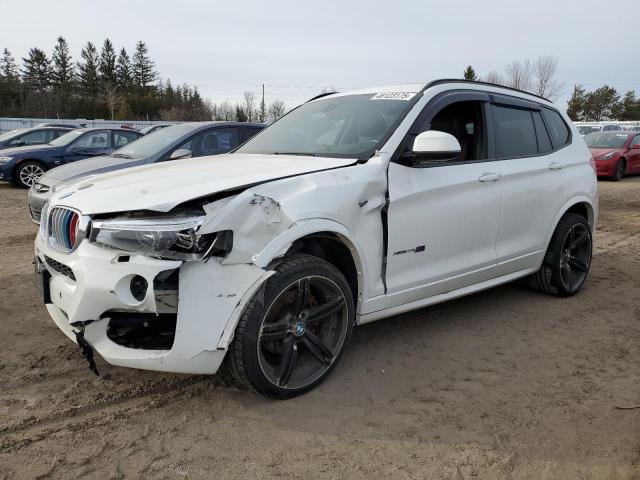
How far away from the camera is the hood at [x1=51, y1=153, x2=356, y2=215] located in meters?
2.53

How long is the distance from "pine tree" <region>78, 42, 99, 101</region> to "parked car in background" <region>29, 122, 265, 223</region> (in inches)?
2615

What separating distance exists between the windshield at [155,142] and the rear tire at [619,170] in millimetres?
14223

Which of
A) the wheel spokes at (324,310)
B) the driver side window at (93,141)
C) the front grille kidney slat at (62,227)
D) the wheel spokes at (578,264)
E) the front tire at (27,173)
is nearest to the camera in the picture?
the front grille kidney slat at (62,227)

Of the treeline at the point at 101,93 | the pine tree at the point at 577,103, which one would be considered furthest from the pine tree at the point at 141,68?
the pine tree at the point at 577,103

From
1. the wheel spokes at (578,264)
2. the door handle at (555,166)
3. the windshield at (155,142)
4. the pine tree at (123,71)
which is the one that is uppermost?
the pine tree at (123,71)

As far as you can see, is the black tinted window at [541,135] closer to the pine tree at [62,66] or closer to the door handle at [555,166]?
the door handle at [555,166]

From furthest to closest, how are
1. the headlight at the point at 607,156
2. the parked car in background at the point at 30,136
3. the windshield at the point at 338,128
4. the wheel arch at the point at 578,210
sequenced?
the headlight at the point at 607,156 → the parked car in background at the point at 30,136 → the wheel arch at the point at 578,210 → the windshield at the point at 338,128

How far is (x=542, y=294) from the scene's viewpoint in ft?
16.3

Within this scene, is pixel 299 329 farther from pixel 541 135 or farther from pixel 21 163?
pixel 21 163

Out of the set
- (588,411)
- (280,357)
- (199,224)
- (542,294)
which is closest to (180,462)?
(280,357)

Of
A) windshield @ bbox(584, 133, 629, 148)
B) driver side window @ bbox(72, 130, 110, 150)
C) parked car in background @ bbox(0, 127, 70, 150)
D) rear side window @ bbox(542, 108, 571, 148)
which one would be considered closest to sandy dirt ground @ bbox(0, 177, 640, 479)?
rear side window @ bbox(542, 108, 571, 148)

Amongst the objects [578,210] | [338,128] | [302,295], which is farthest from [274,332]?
[578,210]

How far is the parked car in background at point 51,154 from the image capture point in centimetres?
1177

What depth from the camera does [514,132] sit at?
4.31m
